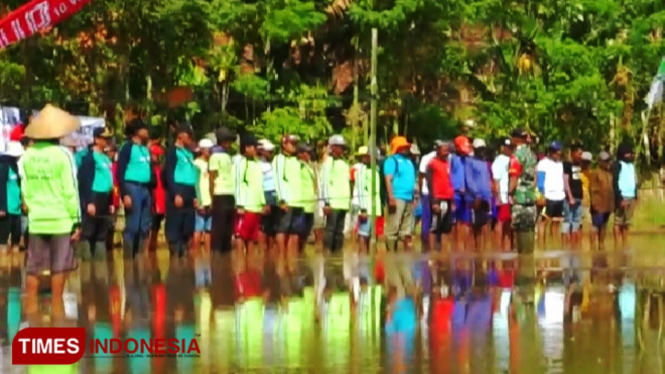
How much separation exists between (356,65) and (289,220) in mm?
11075

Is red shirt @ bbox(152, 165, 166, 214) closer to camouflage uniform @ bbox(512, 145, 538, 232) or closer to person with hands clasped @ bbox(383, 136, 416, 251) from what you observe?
person with hands clasped @ bbox(383, 136, 416, 251)

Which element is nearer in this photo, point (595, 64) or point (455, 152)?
point (455, 152)

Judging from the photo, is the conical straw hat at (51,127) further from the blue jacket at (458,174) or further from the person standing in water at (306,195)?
the blue jacket at (458,174)

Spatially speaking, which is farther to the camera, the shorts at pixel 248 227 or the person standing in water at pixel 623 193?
the person standing in water at pixel 623 193

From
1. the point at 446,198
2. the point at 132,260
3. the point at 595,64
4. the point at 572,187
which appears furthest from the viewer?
the point at 595,64

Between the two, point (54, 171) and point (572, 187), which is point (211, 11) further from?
point (54, 171)

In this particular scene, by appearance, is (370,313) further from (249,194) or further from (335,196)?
(335,196)

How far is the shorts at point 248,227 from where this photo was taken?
74.8ft

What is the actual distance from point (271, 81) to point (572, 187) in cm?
772

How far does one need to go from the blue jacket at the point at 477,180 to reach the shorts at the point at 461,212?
0.15 m

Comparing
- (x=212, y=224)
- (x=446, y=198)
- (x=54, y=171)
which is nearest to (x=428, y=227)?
(x=446, y=198)

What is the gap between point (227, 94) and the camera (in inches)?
1238

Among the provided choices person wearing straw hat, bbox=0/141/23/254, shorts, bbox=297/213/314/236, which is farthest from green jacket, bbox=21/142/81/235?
shorts, bbox=297/213/314/236

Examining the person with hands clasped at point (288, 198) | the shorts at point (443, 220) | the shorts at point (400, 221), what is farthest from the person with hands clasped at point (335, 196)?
the shorts at point (443, 220)
